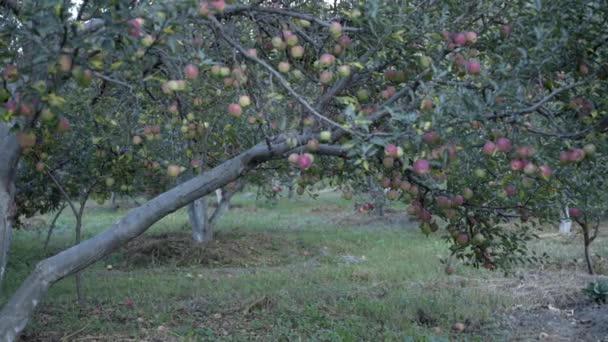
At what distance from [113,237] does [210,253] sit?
30.2 ft

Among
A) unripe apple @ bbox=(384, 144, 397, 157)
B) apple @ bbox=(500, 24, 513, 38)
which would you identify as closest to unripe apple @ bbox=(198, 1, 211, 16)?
unripe apple @ bbox=(384, 144, 397, 157)

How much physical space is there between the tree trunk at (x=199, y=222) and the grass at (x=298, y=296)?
4.36 ft

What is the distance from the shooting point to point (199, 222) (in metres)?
14.8

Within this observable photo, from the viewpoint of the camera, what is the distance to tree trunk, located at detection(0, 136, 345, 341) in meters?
4.12

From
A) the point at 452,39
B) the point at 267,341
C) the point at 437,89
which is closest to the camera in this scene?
the point at 437,89

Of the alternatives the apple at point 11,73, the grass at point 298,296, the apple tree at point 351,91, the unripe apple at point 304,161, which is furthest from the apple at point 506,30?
the grass at point 298,296

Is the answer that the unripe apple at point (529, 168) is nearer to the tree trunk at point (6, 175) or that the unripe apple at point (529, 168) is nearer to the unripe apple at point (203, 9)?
the unripe apple at point (203, 9)

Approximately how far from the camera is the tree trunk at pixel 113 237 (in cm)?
412

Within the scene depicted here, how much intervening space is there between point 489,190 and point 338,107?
1279 mm

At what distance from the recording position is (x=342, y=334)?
631cm

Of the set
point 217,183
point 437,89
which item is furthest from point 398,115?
point 217,183

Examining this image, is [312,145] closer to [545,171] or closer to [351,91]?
[545,171]

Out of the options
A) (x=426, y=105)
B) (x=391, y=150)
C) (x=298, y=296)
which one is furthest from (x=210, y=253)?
(x=391, y=150)

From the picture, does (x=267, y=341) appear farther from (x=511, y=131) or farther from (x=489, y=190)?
(x=511, y=131)
